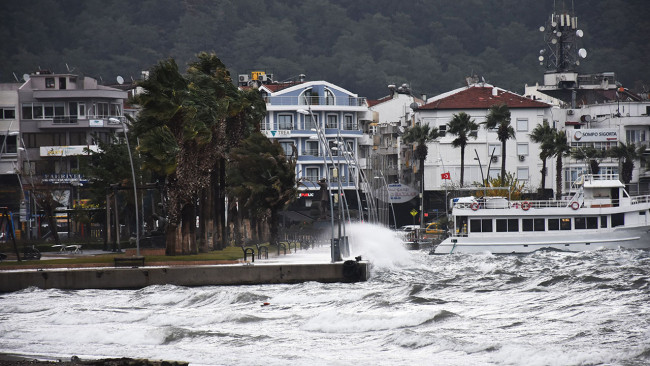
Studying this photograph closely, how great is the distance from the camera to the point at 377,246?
6888 cm

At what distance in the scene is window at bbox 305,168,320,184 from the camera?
10994 centimetres

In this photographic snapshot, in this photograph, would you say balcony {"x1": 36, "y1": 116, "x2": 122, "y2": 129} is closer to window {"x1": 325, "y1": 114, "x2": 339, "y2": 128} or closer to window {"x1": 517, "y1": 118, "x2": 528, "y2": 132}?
window {"x1": 325, "y1": 114, "x2": 339, "y2": 128}

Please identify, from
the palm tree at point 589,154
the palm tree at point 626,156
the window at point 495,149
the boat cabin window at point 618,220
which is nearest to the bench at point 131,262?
the boat cabin window at point 618,220

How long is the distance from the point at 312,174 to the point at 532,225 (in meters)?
40.1

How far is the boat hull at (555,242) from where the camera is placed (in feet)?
236

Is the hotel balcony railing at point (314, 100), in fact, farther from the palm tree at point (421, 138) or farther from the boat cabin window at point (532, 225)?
the boat cabin window at point (532, 225)

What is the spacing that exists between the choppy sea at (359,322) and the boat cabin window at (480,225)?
19.8 metres

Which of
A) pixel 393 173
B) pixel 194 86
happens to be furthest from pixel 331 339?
pixel 393 173

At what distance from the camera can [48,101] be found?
10250 centimetres

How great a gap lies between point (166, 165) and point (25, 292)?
941 centimetres

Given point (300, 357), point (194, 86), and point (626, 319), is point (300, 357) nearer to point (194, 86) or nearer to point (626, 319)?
point (626, 319)

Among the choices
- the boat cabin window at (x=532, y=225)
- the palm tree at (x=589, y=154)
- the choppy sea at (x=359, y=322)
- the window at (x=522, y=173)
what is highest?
the palm tree at (x=589, y=154)

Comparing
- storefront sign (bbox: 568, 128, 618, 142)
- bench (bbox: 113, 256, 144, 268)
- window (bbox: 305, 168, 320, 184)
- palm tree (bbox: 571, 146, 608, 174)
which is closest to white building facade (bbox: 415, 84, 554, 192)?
storefront sign (bbox: 568, 128, 618, 142)

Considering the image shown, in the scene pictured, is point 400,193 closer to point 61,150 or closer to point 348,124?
point 348,124
